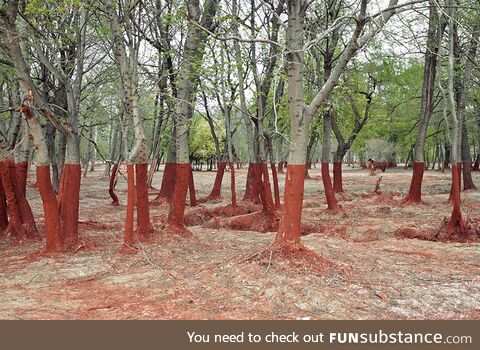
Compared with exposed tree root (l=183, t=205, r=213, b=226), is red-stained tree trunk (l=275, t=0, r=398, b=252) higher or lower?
higher

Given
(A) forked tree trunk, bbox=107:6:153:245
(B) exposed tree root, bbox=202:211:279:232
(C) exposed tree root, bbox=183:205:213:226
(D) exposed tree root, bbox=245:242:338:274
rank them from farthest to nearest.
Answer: (C) exposed tree root, bbox=183:205:213:226 → (B) exposed tree root, bbox=202:211:279:232 → (A) forked tree trunk, bbox=107:6:153:245 → (D) exposed tree root, bbox=245:242:338:274

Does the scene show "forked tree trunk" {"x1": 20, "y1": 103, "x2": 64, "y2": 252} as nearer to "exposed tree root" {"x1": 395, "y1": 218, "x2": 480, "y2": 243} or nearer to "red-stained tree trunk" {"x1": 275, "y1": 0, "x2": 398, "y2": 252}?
"red-stained tree trunk" {"x1": 275, "y1": 0, "x2": 398, "y2": 252}

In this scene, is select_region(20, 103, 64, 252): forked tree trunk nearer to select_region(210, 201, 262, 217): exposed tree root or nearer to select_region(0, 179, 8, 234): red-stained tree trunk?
select_region(0, 179, 8, 234): red-stained tree trunk

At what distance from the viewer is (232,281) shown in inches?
252

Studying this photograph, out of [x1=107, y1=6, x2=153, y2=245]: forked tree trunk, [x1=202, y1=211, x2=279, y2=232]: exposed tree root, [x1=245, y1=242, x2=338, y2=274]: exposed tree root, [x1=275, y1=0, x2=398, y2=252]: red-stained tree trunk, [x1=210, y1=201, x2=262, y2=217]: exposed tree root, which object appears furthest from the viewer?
[x1=210, y1=201, x2=262, y2=217]: exposed tree root

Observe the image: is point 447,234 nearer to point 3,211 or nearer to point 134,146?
A: point 134,146

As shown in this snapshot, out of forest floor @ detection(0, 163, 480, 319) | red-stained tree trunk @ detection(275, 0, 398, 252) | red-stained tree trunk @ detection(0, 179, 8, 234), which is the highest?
red-stained tree trunk @ detection(275, 0, 398, 252)

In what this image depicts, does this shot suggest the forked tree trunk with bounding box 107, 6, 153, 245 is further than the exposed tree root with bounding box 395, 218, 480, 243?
No

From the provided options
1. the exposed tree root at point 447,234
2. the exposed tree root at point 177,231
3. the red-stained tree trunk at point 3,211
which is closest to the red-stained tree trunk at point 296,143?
the exposed tree root at point 177,231

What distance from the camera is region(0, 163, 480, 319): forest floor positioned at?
5.39 meters

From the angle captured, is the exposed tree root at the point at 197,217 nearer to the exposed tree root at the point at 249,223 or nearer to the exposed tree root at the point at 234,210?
the exposed tree root at the point at 234,210

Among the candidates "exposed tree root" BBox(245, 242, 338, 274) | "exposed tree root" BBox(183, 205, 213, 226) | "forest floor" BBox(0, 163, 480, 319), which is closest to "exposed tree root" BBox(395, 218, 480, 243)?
"forest floor" BBox(0, 163, 480, 319)

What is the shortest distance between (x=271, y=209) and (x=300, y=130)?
234 inches

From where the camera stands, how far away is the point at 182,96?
1023 centimetres
